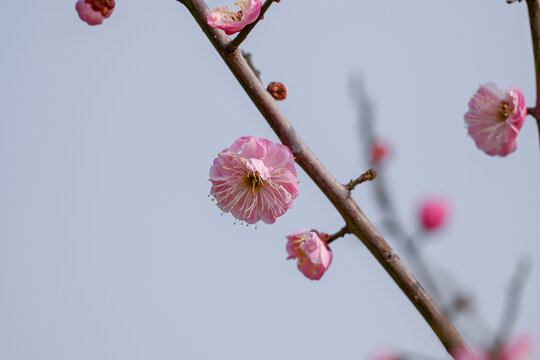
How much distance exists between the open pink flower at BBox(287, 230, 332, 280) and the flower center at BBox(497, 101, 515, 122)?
2.76ft

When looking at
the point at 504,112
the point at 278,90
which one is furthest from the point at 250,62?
the point at 504,112

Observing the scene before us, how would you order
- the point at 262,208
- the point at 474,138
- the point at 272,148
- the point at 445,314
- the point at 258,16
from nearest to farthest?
the point at 445,314
the point at 258,16
the point at 272,148
the point at 262,208
the point at 474,138

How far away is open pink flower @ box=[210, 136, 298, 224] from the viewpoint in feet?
5.50

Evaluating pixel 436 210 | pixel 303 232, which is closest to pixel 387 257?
pixel 303 232

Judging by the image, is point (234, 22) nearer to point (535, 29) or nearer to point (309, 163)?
point (309, 163)

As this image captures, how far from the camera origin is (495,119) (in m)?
2.10

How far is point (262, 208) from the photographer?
1.84m

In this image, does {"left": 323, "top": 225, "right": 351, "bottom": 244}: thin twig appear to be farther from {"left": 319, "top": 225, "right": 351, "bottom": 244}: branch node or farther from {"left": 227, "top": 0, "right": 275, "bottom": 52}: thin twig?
{"left": 227, "top": 0, "right": 275, "bottom": 52}: thin twig

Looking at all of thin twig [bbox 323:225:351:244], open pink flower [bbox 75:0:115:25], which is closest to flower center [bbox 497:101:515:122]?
thin twig [bbox 323:225:351:244]

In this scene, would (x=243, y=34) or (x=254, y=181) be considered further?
(x=254, y=181)

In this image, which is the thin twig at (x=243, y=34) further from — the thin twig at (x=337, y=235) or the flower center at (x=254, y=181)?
the thin twig at (x=337, y=235)

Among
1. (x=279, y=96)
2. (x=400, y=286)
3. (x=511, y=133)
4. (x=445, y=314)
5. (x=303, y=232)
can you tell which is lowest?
(x=445, y=314)

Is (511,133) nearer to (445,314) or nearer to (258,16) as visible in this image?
(445,314)

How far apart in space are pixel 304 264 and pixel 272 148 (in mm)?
473
